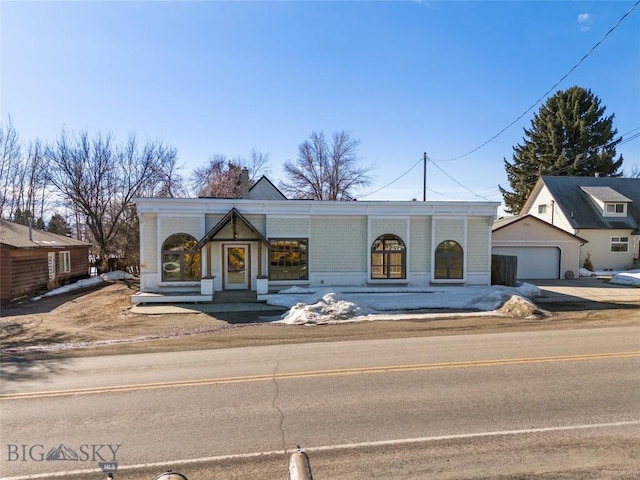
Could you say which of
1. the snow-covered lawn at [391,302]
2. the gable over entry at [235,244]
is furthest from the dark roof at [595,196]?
the gable over entry at [235,244]

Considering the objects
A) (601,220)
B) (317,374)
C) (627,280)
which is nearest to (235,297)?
(317,374)

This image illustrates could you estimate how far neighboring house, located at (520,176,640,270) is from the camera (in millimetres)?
30078

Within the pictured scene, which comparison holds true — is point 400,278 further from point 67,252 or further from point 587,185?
point 587,185

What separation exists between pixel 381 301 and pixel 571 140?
42532 mm

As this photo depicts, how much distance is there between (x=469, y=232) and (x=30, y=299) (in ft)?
73.5

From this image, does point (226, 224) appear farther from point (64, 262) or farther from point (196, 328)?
point (64, 262)

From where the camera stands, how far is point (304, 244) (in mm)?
18547

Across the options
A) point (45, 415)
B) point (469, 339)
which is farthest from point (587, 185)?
point (45, 415)

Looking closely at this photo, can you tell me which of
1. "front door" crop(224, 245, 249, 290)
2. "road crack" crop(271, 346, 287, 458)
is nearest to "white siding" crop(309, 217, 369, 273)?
"front door" crop(224, 245, 249, 290)

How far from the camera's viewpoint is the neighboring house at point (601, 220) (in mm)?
30078

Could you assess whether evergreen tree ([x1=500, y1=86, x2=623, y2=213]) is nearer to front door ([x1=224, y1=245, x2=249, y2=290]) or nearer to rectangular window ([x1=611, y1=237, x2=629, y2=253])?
rectangular window ([x1=611, y1=237, x2=629, y2=253])

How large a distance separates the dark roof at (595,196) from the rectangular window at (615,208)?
0.53m

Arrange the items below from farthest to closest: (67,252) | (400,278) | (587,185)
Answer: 1. (587,185)
2. (67,252)
3. (400,278)

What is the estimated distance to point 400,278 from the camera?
1895cm
